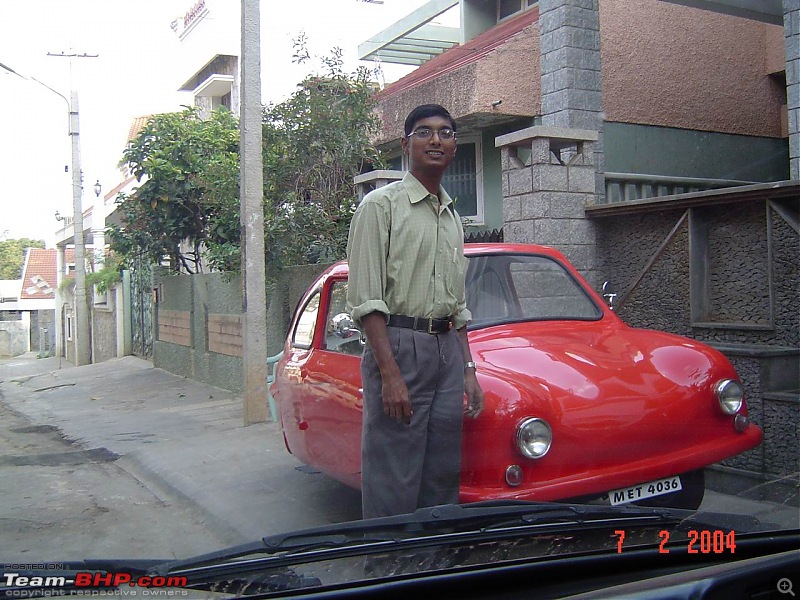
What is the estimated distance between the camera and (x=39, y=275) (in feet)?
168

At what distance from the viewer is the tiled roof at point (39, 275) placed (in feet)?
163

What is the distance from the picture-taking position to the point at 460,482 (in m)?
3.57

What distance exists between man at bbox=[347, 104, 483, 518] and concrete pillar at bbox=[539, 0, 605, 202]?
4748mm

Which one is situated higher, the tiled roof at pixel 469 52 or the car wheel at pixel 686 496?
the tiled roof at pixel 469 52

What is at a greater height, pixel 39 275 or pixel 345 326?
pixel 39 275

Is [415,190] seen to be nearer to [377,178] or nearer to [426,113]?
[426,113]

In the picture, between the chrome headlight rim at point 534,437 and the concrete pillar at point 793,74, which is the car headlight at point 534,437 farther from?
the concrete pillar at point 793,74

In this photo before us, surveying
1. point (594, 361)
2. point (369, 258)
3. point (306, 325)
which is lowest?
point (594, 361)

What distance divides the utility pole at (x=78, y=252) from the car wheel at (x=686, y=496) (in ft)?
63.9

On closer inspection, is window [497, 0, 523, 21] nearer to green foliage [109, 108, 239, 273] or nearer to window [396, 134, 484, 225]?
window [396, 134, 484, 225]

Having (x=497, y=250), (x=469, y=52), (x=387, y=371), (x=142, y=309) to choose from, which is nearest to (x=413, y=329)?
(x=387, y=371)

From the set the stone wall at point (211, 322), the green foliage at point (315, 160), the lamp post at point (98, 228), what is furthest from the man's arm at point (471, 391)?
the lamp post at point (98, 228)

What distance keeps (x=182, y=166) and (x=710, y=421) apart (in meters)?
11.4

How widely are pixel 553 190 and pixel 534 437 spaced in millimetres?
4037
